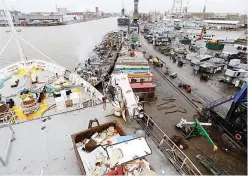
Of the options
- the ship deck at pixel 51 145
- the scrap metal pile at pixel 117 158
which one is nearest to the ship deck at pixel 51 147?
the ship deck at pixel 51 145

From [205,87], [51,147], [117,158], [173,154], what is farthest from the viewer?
[205,87]

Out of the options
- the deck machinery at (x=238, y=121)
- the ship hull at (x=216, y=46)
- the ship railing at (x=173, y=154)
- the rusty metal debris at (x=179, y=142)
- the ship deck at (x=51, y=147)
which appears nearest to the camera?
the ship railing at (x=173, y=154)

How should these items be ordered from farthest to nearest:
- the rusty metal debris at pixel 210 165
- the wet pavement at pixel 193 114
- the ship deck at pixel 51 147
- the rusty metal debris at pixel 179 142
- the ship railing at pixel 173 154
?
1. the rusty metal debris at pixel 179 142
2. the wet pavement at pixel 193 114
3. the rusty metal debris at pixel 210 165
4. the ship deck at pixel 51 147
5. the ship railing at pixel 173 154

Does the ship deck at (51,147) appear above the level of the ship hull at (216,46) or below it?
above

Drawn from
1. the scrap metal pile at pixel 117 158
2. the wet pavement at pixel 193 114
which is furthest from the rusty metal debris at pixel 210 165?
the scrap metal pile at pixel 117 158

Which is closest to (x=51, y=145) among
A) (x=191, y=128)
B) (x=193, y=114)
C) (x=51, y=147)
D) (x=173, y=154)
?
(x=51, y=147)

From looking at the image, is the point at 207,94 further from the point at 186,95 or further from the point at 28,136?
the point at 28,136

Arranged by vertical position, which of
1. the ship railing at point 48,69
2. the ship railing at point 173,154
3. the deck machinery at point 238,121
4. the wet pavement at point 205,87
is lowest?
the wet pavement at point 205,87

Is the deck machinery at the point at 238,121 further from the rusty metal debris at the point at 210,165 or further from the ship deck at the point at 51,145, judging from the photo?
the ship deck at the point at 51,145

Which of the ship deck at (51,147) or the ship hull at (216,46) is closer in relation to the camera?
the ship deck at (51,147)

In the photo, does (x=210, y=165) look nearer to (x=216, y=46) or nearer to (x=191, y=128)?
(x=191, y=128)

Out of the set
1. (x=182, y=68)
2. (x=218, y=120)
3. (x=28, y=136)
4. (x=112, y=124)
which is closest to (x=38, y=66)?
(x=28, y=136)

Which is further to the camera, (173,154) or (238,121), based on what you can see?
(238,121)
